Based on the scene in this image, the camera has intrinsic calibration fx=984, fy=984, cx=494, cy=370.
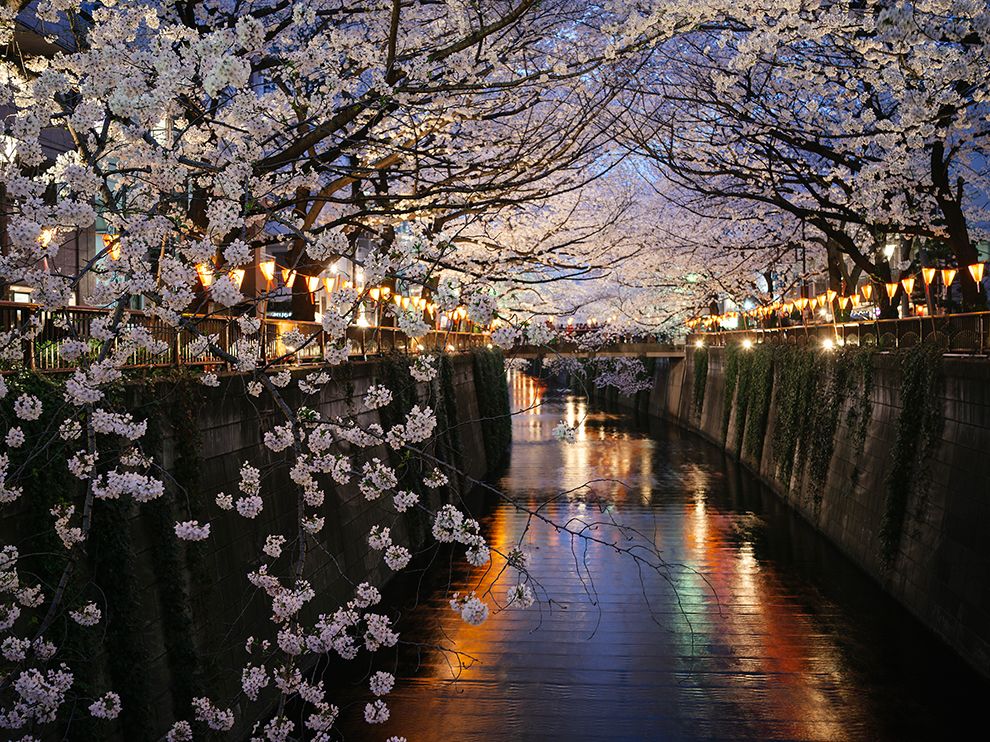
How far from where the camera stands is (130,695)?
7445 mm

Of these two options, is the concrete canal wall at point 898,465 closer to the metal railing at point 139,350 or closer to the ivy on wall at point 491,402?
the metal railing at point 139,350

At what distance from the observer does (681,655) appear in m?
13.1

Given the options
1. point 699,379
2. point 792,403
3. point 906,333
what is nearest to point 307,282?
point 906,333

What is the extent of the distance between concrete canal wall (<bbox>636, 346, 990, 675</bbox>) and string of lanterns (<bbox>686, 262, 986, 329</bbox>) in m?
2.29

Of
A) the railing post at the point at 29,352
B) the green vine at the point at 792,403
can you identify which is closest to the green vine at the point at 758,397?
the green vine at the point at 792,403

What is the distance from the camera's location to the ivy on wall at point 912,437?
1414cm

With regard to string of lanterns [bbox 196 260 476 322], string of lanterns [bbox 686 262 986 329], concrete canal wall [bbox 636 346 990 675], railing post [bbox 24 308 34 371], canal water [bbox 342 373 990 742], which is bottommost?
canal water [bbox 342 373 990 742]

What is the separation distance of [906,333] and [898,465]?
2.89m

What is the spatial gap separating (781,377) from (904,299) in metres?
4.13

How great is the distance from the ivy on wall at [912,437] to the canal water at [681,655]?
124 cm

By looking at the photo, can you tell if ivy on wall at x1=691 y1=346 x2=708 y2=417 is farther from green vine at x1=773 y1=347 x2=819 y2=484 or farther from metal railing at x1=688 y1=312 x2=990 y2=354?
green vine at x1=773 y1=347 x2=819 y2=484

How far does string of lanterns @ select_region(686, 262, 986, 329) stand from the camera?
2303 centimetres

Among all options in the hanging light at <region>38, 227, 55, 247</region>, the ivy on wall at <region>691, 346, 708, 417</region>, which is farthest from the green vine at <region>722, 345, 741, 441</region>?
the hanging light at <region>38, 227, 55, 247</region>

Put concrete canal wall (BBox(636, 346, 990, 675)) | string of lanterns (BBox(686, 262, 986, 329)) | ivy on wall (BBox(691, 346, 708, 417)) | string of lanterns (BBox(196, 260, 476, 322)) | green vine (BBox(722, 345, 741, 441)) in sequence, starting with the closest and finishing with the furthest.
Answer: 1. string of lanterns (BBox(196, 260, 476, 322))
2. concrete canal wall (BBox(636, 346, 990, 675))
3. string of lanterns (BBox(686, 262, 986, 329))
4. green vine (BBox(722, 345, 741, 441))
5. ivy on wall (BBox(691, 346, 708, 417))
